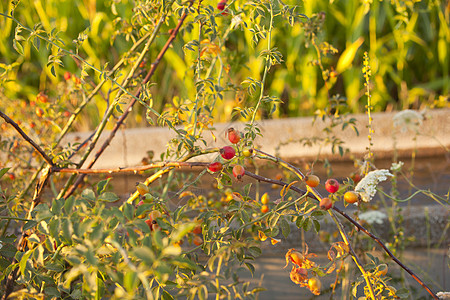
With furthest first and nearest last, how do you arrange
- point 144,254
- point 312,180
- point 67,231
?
point 312,180, point 67,231, point 144,254

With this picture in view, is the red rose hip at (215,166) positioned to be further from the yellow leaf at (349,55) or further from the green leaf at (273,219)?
the yellow leaf at (349,55)

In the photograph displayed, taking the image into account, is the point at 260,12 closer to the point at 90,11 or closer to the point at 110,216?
the point at 110,216

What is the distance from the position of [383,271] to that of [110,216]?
0.47m

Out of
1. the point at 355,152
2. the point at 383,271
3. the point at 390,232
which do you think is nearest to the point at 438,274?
the point at 390,232

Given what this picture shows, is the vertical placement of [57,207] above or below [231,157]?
below

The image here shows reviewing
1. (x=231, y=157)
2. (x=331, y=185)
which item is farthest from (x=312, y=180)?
(x=231, y=157)

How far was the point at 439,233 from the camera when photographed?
61.6 inches

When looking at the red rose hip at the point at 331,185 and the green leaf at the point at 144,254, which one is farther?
the red rose hip at the point at 331,185

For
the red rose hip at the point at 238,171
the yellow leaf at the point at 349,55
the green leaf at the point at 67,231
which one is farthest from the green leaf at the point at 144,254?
the yellow leaf at the point at 349,55

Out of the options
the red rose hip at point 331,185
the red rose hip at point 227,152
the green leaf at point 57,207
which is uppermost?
the red rose hip at point 227,152

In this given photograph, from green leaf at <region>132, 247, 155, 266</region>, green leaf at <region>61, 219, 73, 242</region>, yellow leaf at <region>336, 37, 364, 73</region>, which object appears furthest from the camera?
yellow leaf at <region>336, 37, 364, 73</region>

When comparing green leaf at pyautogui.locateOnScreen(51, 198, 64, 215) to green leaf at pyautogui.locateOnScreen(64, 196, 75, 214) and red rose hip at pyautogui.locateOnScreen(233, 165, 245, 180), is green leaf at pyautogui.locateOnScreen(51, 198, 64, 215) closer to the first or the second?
green leaf at pyautogui.locateOnScreen(64, 196, 75, 214)

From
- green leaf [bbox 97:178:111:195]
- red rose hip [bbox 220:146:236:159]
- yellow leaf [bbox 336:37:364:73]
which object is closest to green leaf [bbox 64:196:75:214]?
green leaf [bbox 97:178:111:195]

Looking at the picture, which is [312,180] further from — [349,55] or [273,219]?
[349,55]
